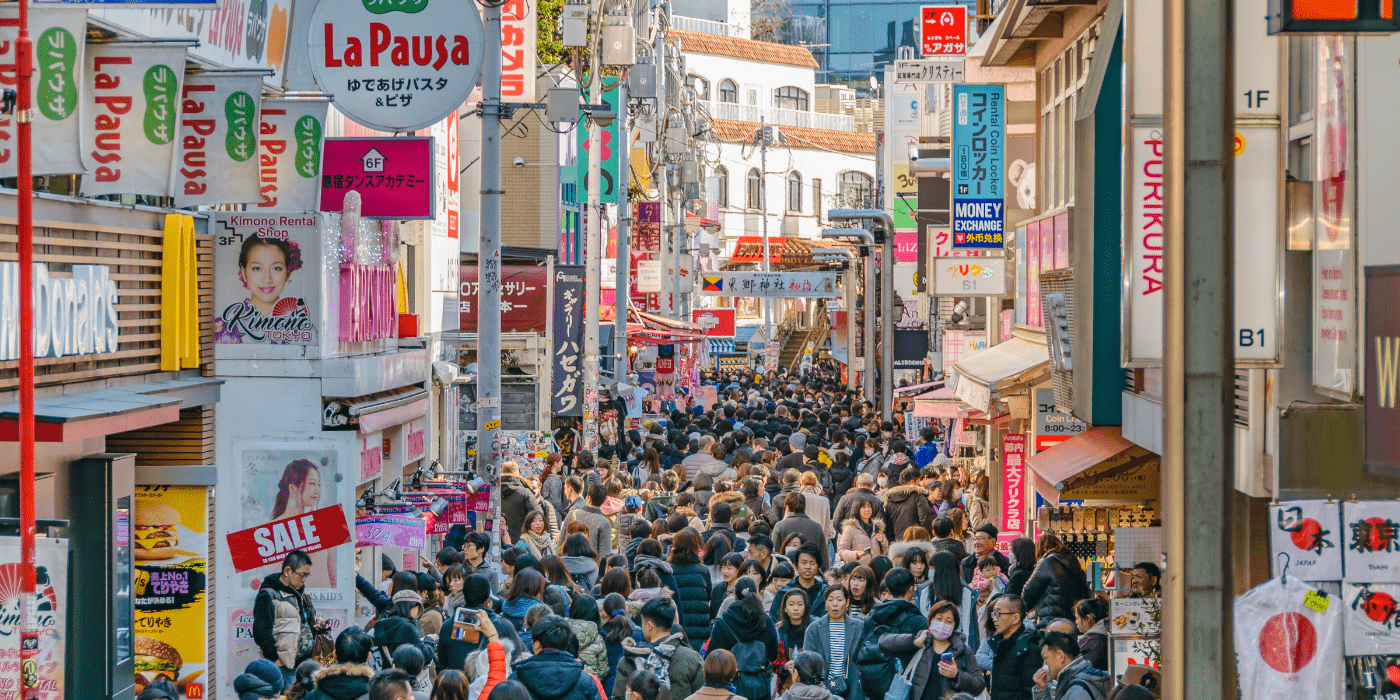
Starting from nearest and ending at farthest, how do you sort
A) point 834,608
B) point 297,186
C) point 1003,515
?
1. point 834,608
2. point 297,186
3. point 1003,515

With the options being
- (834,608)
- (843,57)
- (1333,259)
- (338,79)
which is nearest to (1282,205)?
(1333,259)

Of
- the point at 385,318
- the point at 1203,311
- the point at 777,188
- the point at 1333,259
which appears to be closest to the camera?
the point at 1203,311

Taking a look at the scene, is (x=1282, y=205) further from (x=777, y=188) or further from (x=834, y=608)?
(x=777, y=188)

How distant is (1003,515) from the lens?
17.6m

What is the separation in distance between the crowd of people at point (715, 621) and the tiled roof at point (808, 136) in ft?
201

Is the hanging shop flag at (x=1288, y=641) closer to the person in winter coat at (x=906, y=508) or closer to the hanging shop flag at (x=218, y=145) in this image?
the hanging shop flag at (x=218, y=145)

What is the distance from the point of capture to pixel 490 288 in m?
13.7

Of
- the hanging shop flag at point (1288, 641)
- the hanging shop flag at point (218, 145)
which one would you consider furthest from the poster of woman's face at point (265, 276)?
the hanging shop flag at point (1288, 641)

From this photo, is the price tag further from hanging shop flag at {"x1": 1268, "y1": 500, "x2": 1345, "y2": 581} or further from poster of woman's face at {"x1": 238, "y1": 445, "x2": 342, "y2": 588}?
poster of woman's face at {"x1": 238, "y1": 445, "x2": 342, "y2": 588}

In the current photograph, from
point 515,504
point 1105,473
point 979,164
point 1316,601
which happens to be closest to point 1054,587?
point 1105,473

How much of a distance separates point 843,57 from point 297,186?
79.3 meters

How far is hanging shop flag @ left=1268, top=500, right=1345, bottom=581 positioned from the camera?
264 inches

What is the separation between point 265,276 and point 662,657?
482 cm

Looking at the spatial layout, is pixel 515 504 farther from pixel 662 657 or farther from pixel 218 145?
pixel 662 657
